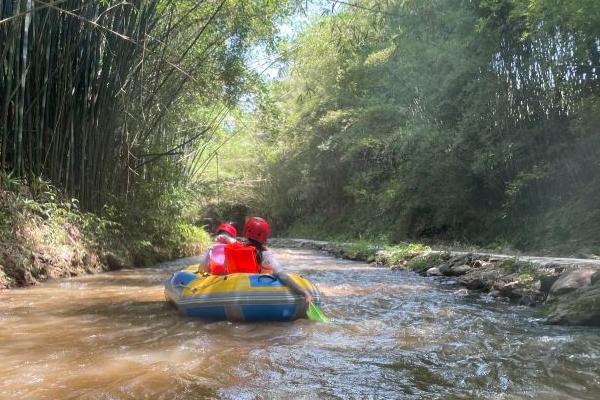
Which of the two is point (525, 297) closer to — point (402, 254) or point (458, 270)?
point (458, 270)

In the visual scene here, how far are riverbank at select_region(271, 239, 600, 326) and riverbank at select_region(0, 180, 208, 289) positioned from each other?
15.3 feet

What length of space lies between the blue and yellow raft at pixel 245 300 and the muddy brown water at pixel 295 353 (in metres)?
0.10

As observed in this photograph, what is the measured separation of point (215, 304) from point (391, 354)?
5.23 ft

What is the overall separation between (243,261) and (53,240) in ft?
10.0

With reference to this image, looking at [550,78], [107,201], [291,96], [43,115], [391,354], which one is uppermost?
[291,96]

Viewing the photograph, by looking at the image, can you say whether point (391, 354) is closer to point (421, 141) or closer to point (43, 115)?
point (43, 115)

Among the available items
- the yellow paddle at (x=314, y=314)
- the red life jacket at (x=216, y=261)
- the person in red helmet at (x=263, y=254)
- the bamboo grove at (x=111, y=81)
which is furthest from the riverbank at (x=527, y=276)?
the bamboo grove at (x=111, y=81)

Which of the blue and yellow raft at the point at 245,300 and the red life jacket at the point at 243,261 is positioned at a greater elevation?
the red life jacket at the point at 243,261

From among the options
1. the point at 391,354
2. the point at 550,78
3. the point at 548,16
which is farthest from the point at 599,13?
the point at 391,354

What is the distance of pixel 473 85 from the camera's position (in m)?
10.9

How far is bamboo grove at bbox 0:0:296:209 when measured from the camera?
5.96m

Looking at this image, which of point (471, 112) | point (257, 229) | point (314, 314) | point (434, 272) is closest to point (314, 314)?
point (314, 314)

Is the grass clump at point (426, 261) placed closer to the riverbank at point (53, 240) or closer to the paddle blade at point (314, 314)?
the paddle blade at point (314, 314)

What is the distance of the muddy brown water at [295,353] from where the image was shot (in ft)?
8.34
